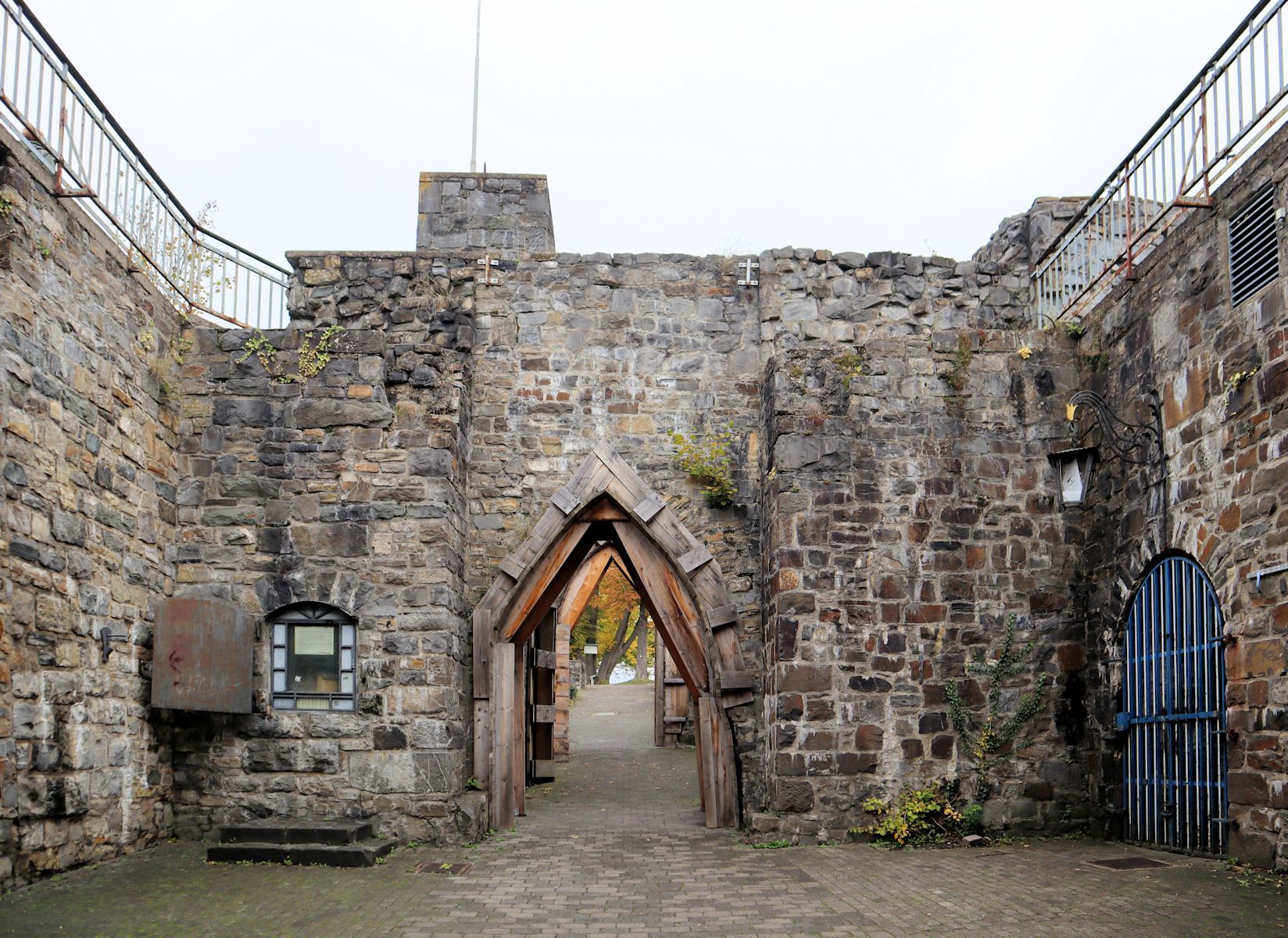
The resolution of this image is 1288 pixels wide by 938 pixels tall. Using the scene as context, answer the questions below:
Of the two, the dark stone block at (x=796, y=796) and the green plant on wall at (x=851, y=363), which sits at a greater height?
the green plant on wall at (x=851, y=363)

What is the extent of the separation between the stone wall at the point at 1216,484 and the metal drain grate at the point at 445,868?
4.51 metres

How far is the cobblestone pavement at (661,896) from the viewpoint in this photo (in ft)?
19.2


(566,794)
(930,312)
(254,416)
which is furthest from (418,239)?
(566,794)

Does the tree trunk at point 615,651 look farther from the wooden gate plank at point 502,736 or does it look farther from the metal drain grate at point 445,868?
the metal drain grate at point 445,868

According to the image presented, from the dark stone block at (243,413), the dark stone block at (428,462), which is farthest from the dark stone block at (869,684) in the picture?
the dark stone block at (243,413)

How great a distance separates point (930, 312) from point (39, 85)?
686cm

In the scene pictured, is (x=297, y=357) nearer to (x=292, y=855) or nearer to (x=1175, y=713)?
(x=292, y=855)

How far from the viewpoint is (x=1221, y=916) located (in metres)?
5.69

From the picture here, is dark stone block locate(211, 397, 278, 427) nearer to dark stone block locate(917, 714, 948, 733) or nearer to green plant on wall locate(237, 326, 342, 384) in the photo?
green plant on wall locate(237, 326, 342, 384)

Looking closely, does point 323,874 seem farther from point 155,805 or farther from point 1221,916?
point 1221,916

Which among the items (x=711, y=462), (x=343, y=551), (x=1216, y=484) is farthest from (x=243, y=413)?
(x=1216, y=484)

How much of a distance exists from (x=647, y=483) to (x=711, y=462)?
56 cm

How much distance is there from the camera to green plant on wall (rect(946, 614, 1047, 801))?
8711 mm

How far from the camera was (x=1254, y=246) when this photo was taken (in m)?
6.79
